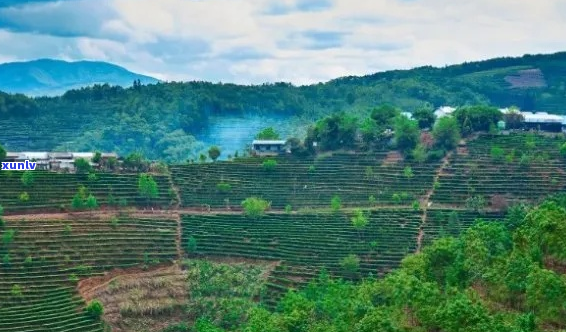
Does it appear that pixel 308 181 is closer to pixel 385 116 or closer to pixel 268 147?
pixel 268 147

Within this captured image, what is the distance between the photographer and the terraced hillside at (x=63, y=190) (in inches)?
2120

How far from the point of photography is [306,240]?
53.1m

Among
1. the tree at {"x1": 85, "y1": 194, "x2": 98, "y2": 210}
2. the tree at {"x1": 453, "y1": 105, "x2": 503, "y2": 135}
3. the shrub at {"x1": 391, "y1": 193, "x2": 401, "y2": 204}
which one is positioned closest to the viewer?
the tree at {"x1": 85, "y1": 194, "x2": 98, "y2": 210}

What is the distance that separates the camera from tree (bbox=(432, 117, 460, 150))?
64938mm

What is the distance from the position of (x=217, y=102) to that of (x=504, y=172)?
171ft

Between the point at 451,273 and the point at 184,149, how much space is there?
60231mm

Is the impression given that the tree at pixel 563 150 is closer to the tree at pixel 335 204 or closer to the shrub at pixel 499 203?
the shrub at pixel 499 203

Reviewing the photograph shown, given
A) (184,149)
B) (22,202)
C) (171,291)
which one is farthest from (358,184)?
(184,149)

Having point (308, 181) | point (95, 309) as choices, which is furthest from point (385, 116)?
point (95, 309)

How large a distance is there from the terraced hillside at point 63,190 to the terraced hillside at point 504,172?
19687mm

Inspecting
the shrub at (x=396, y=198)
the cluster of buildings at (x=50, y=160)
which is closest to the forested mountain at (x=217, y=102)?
the cluster of buildings at (x=50, y=160)

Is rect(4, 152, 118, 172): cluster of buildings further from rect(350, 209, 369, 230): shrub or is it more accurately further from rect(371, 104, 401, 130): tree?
rect(371, 104, 401, 130): tree

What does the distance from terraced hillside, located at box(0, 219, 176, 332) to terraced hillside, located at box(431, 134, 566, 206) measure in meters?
19.9

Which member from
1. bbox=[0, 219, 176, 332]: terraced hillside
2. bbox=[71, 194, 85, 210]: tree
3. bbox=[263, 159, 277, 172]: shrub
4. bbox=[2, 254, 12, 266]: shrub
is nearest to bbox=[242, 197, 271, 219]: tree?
bbox=[0, 219, 176, 332]: terraced hillside
